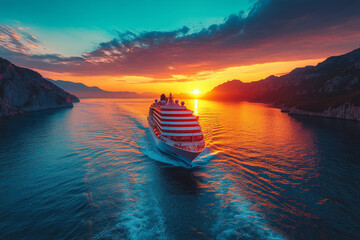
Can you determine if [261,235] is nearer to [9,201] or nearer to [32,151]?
[9,201]

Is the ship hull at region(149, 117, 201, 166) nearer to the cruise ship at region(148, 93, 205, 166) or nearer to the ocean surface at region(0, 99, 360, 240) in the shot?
the cruise ship at region(148, 93, 205, 166)

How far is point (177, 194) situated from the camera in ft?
74.0

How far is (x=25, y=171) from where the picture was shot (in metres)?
27.8

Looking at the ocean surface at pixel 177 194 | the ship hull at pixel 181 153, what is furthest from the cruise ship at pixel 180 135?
the ocean surface at pixel 177 194

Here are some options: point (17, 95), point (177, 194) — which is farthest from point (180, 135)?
point (17, 95)

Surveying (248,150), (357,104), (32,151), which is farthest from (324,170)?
(357,104)

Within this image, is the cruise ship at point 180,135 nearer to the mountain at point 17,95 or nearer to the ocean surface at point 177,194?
the ocean surface at point 177,194

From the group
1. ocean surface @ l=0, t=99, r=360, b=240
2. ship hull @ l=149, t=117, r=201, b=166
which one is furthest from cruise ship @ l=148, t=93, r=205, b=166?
ocean surface @ l=0, t=99, r=360, b=240

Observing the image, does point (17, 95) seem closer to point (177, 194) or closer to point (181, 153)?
point (181, 153)

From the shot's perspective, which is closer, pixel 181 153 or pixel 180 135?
pixel 181 153

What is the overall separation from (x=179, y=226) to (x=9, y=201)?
22595 mm

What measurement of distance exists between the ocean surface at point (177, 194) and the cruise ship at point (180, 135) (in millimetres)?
3078

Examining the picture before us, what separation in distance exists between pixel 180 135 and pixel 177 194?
1463cm

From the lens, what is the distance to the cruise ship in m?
30.3
